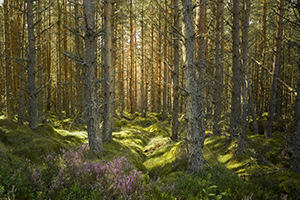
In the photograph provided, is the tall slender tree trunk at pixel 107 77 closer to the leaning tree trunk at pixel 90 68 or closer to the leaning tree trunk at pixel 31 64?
the leaning tree trunk at pixel 90 68

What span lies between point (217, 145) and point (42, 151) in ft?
22.6

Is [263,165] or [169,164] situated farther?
[169,164]

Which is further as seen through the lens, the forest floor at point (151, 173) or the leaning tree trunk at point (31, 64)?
the leaning tree trunk at point (31, 64)

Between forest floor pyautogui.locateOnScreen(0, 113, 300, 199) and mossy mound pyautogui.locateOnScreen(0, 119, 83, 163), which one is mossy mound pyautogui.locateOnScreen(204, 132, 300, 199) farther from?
mossy mound pyautogui.locateOnScreen(0, 119, 83, 163)

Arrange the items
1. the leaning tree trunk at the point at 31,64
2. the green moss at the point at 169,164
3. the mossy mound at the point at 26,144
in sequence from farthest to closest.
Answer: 1. the leaning tree trunk at the point at 31,64
2. the green moss at the point at 169,164
3. the mossy mound at the point at 26,144

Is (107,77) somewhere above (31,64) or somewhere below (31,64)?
below

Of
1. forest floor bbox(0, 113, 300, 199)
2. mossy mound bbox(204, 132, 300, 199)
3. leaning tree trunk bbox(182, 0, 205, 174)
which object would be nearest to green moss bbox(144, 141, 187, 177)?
forest floor bbox(0, 113, 300, 199)

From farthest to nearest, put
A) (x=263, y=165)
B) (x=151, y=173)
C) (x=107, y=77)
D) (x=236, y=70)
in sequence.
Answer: (x=107, y=77) < (x=236, y=70) < (x=151, y=173) < (x=263, y=165)

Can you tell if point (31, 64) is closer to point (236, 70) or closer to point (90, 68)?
point (90, 68)

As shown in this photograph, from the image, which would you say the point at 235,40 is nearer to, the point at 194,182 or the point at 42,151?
the point at 194,182

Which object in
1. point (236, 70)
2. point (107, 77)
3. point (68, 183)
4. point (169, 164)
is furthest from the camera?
point (107, 77)

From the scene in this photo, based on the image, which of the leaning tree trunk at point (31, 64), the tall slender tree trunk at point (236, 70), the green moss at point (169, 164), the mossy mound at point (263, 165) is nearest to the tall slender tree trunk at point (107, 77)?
the green moss at point (169, 164)

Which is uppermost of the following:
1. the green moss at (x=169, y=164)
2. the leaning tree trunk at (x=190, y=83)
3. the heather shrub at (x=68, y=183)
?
the leaning tree trunk at (x=190, y=83)

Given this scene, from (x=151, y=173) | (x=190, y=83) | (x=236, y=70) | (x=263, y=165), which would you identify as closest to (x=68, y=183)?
(x=190, y=83)
